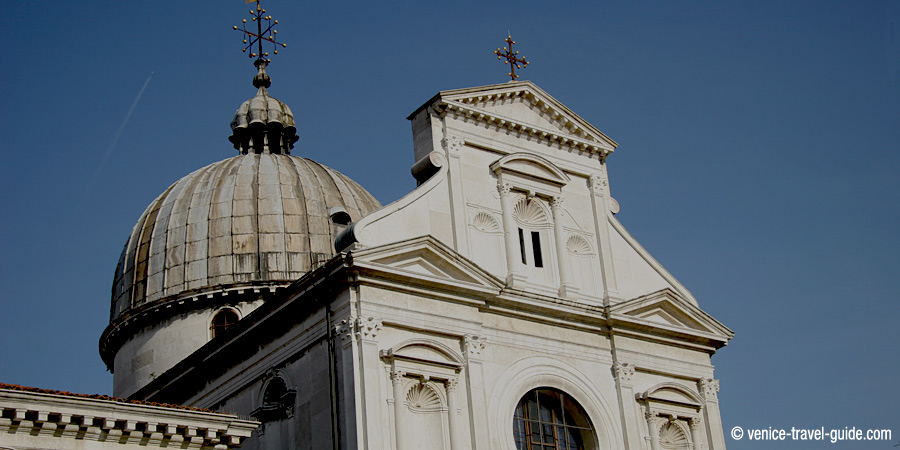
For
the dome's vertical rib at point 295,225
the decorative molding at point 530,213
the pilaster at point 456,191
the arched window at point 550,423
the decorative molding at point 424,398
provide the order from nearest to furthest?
the decorative molding at point 424,398 → the arched window at point 550,423 → the pilaster at point 456,191 → the decorative molding at point 530,213 → the dome's vertical rib at point 295,225

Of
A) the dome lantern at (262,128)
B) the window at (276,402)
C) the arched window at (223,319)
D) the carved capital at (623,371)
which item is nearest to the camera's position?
the window at (276,402)

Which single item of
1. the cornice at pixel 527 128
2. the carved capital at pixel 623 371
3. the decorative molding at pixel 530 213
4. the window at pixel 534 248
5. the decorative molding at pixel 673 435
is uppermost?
the cornice at pixel 527 128

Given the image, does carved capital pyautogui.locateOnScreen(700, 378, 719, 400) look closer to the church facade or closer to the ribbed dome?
the church facade

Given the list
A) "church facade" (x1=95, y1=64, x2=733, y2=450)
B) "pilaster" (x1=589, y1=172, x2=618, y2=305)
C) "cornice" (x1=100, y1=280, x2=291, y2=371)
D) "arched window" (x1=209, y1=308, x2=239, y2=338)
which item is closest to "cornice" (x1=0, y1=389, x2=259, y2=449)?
"church facade" (x1=95, y1=64, x2=733, y2=450)

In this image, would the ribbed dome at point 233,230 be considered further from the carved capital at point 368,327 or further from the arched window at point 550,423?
the carved capital at point 368,327

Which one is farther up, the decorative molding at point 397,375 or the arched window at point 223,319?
the arched window at point 223,319

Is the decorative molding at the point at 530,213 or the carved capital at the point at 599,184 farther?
the carved capital at the point at 599,184

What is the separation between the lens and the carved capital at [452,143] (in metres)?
29.4

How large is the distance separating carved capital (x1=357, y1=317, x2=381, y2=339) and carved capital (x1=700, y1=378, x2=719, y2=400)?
950 cm

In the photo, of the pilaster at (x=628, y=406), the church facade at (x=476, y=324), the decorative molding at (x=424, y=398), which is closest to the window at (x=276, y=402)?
the church facade at (x=476, y=324)

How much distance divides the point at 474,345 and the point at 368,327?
2654mm

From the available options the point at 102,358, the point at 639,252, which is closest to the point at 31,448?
the point at 639,252

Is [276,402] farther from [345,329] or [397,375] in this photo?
[397,375]

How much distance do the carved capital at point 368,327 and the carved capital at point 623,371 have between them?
6.69 metres
